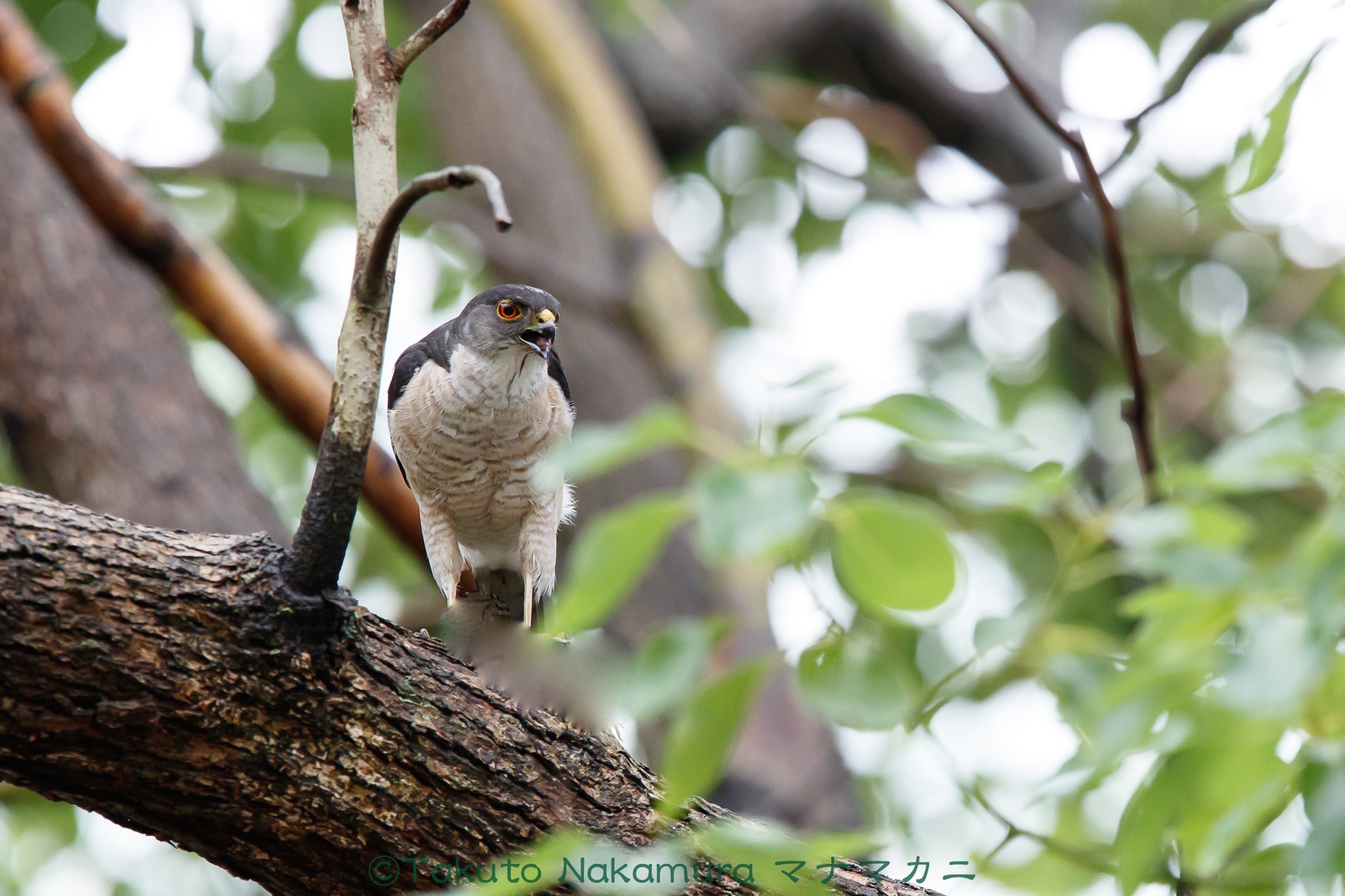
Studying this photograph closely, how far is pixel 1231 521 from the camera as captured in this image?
3.40 meters

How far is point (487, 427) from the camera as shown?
340 cm

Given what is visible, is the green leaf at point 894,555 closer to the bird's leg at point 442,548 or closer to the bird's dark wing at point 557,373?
the bird's dark wing at point 557,373

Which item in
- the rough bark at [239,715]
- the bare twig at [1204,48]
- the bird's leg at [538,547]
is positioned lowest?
the rough bark at [239,715]

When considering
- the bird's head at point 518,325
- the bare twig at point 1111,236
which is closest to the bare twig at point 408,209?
the bird's head at point 518,325

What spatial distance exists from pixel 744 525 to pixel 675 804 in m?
0.60

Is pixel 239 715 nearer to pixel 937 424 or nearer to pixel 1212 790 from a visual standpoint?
pixel 937 424

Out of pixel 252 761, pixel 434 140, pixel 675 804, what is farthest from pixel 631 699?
pixel 434 140

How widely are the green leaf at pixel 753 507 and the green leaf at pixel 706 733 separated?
363 millimetres

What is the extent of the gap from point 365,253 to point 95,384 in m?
3.69

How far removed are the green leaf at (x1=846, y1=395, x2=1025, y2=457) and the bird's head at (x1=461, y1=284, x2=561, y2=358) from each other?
3.27 ft

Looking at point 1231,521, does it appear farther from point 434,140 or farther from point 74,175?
point 434,140
